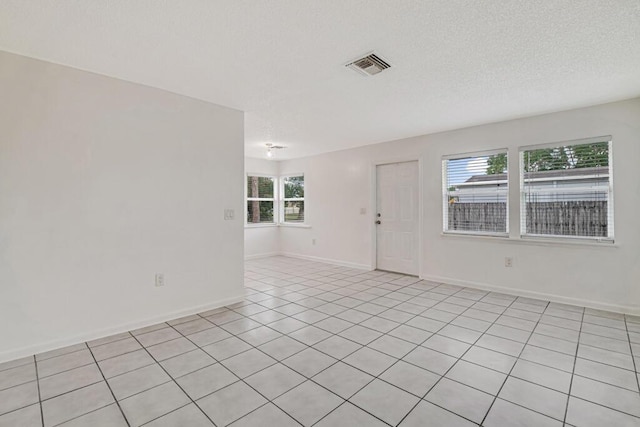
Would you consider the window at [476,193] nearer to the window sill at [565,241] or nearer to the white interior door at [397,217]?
the window sill at [565,241]

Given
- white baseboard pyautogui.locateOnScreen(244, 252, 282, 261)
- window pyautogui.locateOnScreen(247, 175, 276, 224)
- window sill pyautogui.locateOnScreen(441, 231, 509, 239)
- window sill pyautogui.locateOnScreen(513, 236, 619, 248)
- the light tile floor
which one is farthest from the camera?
window pyautogui.locateOnScreen(247, 175, 276, 224)

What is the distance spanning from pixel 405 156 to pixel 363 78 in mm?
2588

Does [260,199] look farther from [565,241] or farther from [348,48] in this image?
[565,241]

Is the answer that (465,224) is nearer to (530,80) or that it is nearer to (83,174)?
(530,80)

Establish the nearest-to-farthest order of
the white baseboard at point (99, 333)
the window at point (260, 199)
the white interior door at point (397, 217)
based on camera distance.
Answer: the white baseboard at point (99, 333)
the white interior door at point (397, 217)
the window at point (260, 199)

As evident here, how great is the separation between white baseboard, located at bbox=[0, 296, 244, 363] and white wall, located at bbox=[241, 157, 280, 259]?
10.8 feet

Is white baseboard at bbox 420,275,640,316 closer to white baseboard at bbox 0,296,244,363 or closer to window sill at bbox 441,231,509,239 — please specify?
window sill at bbox 441,231,509,239

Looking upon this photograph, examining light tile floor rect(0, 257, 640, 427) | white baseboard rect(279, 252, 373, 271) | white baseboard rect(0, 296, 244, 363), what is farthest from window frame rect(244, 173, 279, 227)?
light tile floor rect(0, 257, 640, 427)

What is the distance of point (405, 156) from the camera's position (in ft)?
17.0

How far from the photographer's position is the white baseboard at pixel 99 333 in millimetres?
2389

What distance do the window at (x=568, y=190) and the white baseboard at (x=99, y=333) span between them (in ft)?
13.8

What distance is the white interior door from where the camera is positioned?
518 cm

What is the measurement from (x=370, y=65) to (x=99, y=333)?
3.44 m

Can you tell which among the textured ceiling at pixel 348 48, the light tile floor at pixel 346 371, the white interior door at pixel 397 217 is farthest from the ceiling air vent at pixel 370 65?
the white interior door at pixel 397 217
